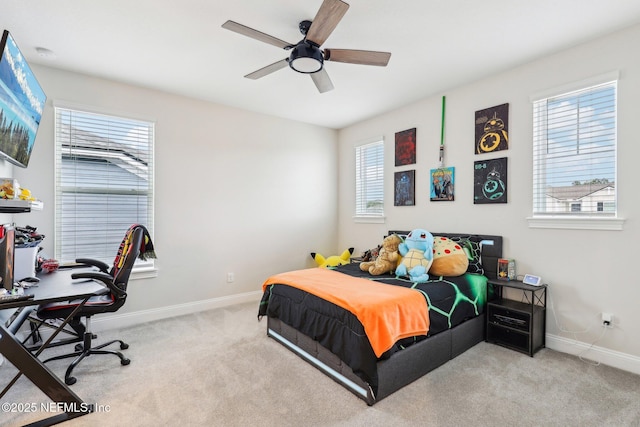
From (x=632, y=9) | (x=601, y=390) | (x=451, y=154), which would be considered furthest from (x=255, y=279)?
(x=632, y=9)

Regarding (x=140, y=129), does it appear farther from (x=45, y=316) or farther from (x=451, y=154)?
(x=451, y=154)

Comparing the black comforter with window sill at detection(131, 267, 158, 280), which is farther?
window sill at detection(131, 267, 158, 280)

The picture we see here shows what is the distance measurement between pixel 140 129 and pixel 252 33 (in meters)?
2.28

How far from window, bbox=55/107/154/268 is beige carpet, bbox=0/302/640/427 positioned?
1.21m

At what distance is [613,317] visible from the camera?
2.54m

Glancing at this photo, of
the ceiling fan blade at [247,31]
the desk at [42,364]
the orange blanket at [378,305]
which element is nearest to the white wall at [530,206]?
the orange blanket at [378,305]

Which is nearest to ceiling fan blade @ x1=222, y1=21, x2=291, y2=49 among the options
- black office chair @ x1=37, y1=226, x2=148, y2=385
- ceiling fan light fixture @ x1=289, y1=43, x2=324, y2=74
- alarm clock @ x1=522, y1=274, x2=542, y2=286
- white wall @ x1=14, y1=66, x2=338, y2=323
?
ceiling fan light fixture @ x1=289, y1=43, x2=324, y2=74

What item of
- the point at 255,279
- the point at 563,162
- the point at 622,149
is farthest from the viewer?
the point at 255,279

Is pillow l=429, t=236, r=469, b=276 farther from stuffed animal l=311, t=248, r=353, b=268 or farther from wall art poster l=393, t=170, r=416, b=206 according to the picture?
stuffed animal l=311, t=248, r=353, b=268

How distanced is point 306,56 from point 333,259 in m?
2.96

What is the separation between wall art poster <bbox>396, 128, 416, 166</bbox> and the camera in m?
4.07

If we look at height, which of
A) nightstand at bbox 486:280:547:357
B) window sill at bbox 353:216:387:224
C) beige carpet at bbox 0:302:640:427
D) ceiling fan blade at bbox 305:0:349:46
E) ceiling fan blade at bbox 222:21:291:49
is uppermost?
ceiling fan blade at bbox 305:0:349:46

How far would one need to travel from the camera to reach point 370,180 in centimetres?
477

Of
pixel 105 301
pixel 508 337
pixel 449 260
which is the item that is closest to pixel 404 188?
pixel 449 260
